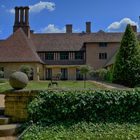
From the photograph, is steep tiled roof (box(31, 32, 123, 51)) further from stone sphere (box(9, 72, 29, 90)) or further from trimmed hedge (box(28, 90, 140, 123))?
trimmed hedge (box(28, 90, 140, 123))

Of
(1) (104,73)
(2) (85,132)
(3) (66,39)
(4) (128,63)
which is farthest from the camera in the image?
(3) (66,39)

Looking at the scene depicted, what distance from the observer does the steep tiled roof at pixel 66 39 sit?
54.0 m

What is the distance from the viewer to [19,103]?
11.0m

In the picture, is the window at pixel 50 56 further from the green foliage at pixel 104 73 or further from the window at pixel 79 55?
the green foliage at pixel 104 73

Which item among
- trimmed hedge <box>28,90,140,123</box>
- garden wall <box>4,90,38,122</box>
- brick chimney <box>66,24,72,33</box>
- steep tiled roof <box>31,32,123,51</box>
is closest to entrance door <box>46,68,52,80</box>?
steep tiled roof <box>31,32,123,51</box>

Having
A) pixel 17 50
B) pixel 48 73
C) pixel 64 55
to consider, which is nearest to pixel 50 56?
pixel 64 55

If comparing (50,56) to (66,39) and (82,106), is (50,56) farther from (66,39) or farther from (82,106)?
(82,106)

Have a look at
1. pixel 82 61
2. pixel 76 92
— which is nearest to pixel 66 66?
pixel 82 61

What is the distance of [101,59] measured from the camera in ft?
177

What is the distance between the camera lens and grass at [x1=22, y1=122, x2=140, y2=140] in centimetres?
904

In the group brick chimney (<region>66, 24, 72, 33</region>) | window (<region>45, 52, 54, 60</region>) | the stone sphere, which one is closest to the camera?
the stone sphere

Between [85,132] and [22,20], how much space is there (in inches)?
1858

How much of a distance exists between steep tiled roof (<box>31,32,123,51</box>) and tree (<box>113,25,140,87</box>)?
69.0 ft

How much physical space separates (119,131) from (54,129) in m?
1.88
